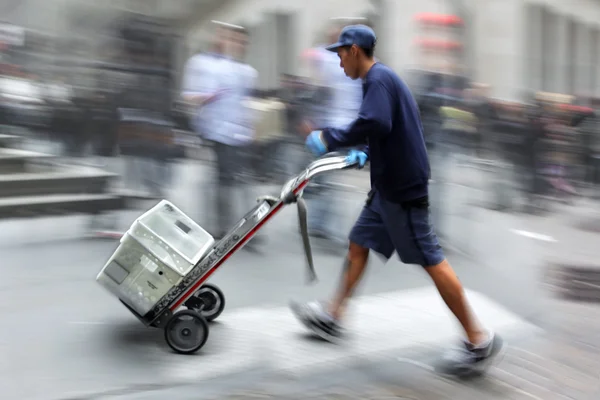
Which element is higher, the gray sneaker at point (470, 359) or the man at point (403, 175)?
the man at point (403, 175)

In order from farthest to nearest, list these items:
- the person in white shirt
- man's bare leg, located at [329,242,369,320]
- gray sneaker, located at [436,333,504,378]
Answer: the person in white shirt → man's bare leg, located at [329,242,369,320] → gray sneaker, located at [436,333,504,378]

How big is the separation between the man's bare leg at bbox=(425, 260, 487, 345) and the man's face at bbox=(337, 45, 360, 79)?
1.13 metres

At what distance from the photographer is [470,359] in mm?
4473

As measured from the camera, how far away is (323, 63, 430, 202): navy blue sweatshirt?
14.1ft

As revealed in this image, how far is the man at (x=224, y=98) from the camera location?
717cm

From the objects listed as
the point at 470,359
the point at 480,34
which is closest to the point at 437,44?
the point at 470,359

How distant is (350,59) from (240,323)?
1798 millimetres

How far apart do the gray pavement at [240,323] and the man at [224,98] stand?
2.68 ft

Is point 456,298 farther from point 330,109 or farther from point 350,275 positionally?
point 330,109

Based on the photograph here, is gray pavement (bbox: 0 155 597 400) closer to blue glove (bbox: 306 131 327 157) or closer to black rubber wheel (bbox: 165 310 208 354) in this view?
black rubber wheel (bbox: 165 310 208 354)

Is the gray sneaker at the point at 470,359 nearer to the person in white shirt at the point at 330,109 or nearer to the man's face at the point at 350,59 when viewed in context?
the man's face at the point at 350,59

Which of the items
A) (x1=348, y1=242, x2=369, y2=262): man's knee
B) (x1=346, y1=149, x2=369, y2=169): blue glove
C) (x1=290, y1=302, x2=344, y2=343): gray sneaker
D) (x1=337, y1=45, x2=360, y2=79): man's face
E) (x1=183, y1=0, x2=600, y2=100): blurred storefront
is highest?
(x1=183, y1=0, x2=600, y2=100): blurred storefront

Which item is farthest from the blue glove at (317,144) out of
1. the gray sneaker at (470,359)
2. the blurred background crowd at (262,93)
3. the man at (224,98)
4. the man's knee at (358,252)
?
the man at (224,98)

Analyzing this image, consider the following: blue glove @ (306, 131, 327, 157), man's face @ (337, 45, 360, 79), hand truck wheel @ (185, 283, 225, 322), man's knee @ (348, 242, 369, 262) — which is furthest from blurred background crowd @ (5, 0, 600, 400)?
man's face @ (337, 45, 360, 79)
